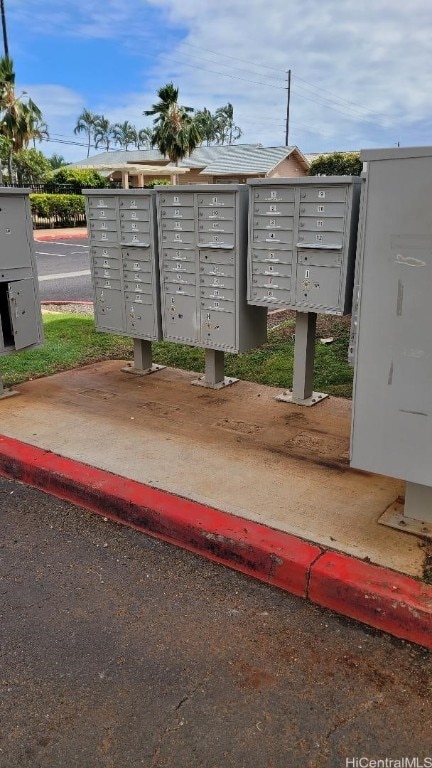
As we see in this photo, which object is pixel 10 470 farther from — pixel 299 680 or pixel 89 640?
pixel 299 680

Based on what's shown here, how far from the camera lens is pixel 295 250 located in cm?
443

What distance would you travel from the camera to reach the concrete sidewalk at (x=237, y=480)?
2.73 metres

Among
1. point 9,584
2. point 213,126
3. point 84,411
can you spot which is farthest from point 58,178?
point 213,126

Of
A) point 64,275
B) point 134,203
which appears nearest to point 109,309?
point 134,203

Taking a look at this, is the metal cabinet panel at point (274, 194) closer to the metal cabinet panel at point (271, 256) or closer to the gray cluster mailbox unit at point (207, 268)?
the gray cluster mailbox unit at point (207, 268)

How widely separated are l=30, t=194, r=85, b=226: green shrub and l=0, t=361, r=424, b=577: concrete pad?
2399 centimetres

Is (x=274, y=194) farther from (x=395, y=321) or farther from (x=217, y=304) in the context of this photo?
(x=395, y=321)

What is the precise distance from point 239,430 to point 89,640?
2.18 metres

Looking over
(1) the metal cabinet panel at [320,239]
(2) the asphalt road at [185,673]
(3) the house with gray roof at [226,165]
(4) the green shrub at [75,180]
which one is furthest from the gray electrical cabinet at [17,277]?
(4) the green shrub at [75,180]

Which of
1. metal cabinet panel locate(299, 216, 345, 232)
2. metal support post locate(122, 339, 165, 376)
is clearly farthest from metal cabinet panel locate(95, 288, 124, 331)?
metal cabinet panel locate(299, 216, 345, 232)

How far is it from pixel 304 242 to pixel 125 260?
72.5 inches

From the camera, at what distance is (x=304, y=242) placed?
4.35m

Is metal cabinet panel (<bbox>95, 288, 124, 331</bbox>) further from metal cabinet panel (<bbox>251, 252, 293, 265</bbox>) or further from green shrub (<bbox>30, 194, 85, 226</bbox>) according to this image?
green shrub (<bbox>30, 194, 85, 226</bbox>)

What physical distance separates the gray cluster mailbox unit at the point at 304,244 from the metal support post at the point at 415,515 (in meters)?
1.70
